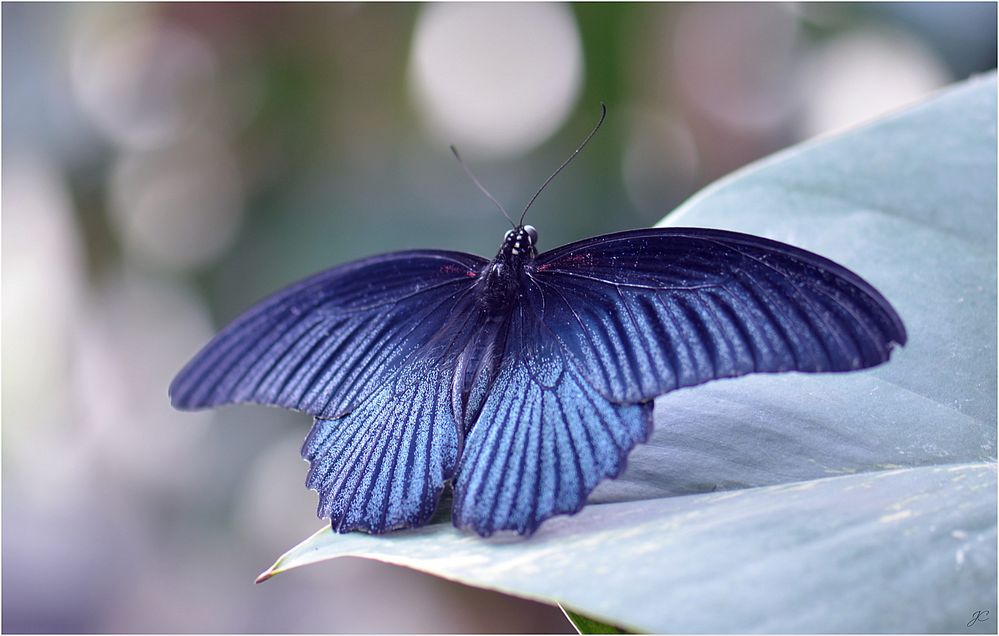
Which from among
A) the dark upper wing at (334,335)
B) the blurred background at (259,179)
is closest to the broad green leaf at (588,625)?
the dark upper wing at (334,335)

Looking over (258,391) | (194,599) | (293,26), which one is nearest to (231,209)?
(293,26)

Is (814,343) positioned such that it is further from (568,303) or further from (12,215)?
(12,215)

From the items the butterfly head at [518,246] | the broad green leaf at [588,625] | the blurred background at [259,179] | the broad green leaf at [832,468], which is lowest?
the broad green leaf at [588,625]

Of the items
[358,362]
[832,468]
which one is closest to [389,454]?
[358,362]

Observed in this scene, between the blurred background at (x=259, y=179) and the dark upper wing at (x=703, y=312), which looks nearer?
the dark upper wing at (x=703, y=312)

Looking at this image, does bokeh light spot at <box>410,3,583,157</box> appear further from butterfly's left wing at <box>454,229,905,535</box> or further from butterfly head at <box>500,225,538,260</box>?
butterfly's left wing at <box>454,229,905,535</box>

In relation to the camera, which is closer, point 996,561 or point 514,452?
point 996,561

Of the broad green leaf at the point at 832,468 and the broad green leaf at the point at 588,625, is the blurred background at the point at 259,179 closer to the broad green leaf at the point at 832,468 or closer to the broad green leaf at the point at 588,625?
the broad green leaf at the point at 832,468
